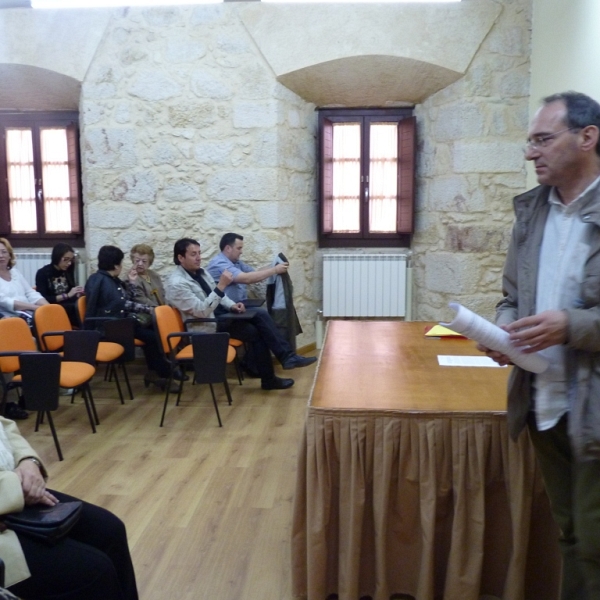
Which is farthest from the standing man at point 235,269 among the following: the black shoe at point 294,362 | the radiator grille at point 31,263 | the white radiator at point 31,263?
the radiator grille at point 31,263

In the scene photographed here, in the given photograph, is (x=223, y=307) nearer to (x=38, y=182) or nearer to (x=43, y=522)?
(x=38, y=182)

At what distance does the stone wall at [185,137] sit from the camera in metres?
5.19

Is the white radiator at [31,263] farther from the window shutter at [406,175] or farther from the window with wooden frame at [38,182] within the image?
the window shutter at [406,175]

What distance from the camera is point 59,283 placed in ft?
16.9

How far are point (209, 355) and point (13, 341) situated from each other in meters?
1.16

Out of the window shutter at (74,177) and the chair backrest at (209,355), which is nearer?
the chair backrest at (209,355)

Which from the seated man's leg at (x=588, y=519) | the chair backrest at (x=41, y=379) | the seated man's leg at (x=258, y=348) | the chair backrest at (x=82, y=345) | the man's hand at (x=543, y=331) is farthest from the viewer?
the seated man's leg at (x=258, y=348)

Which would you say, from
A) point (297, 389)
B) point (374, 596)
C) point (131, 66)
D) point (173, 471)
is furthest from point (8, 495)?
point (131, 66)

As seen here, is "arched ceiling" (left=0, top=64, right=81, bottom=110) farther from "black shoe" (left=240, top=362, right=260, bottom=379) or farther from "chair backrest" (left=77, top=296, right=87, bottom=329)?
"black shoe" (left=240, top=362, right=260, bottom=379)

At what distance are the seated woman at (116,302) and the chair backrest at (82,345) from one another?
68cm

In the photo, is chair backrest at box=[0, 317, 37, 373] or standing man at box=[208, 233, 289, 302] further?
standing man at box=[208, 233, 289, 302]

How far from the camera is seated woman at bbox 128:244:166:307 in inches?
193

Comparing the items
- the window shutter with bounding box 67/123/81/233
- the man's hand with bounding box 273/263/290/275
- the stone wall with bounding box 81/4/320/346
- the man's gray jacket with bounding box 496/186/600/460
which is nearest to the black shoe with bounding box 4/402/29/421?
the stone wall with bounding box 81/4/320/346

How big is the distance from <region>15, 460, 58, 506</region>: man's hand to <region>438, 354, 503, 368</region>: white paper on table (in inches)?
58.6
